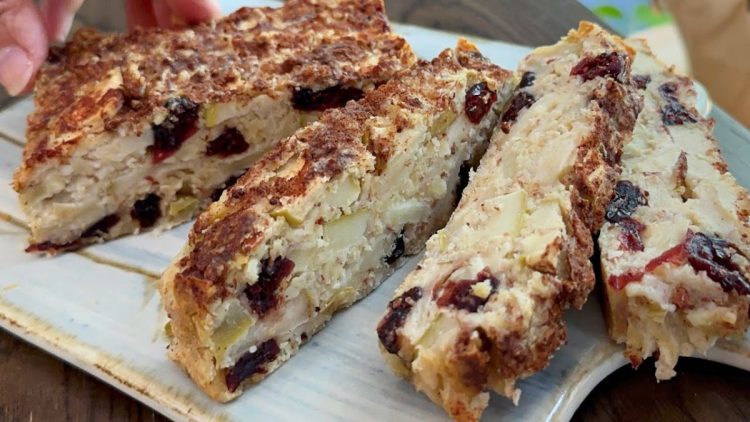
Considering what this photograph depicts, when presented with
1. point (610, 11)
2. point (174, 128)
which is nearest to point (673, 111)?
point (174, 128)

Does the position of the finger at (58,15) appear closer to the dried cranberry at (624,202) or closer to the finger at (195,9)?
the finger at (195,9)

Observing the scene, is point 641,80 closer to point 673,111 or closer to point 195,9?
point 673,111

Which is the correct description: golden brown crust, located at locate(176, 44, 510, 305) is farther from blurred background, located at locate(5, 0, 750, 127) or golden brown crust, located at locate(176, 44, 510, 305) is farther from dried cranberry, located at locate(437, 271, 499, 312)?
blurred background, located at locate(5, 0, 750, 127)

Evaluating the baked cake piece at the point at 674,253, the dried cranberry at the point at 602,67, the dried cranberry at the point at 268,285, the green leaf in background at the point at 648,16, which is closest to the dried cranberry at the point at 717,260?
the baked cake piece at the point at 674,253

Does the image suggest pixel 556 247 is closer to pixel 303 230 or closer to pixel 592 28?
pixel 303 230

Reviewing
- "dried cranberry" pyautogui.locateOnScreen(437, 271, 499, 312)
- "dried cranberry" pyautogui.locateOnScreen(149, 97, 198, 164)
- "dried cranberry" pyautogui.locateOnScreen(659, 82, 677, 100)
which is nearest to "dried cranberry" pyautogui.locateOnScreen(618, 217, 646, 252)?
"dried cranberry" pyautogui.locateOnScreen(437, 271, 499, 312)

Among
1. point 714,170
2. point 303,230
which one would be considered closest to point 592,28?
point 714,170
